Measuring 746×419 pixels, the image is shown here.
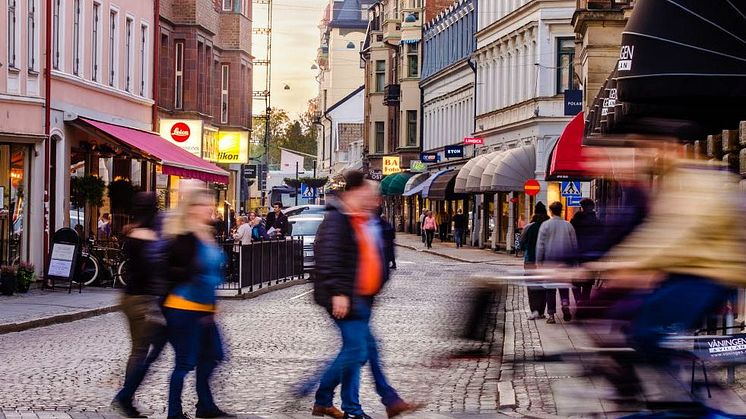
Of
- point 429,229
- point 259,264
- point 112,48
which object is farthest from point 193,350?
point 429,229

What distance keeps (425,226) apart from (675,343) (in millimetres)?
56752

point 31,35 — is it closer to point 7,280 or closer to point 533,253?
point 7,280

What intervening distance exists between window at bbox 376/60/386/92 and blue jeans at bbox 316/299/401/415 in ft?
309

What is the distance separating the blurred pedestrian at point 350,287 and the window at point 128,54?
90.3 ft

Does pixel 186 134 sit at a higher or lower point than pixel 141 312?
higher

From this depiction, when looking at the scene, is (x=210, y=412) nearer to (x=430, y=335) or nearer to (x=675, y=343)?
(x=675, y=343)

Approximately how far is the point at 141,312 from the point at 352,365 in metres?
1.82

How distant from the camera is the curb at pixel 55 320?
822 inches

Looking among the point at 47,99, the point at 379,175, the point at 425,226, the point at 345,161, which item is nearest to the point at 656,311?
the point at 47,99

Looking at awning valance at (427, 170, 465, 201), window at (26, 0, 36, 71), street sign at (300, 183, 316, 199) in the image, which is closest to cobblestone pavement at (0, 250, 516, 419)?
window at (26, 0, 36, 71)

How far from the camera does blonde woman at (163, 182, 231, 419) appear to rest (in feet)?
38.4

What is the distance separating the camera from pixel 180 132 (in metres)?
43.2

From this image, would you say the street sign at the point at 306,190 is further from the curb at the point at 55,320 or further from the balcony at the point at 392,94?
the curb at the point at 55,320

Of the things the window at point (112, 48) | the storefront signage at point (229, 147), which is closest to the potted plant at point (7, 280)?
the window at point (112, 48)
